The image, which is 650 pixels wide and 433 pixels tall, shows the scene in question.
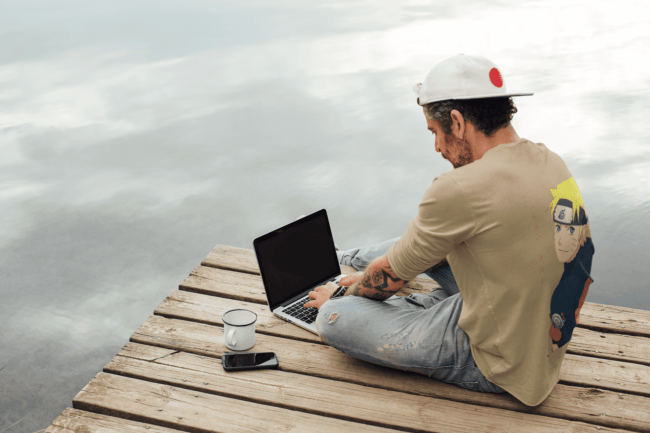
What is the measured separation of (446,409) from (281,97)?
455cm

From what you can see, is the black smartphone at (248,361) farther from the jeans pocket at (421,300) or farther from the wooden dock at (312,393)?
the jeans pocket at (421,300)

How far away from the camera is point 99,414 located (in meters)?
1.82

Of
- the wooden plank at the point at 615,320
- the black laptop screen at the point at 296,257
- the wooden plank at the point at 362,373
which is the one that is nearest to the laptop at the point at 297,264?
the black laptop screen at the point at 296,257

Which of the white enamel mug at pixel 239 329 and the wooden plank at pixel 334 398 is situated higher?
the white enamel mug at pixel 239 329

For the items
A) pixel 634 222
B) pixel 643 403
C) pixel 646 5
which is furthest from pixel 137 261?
pixel 646 5

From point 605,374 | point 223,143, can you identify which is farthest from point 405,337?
point 223,143

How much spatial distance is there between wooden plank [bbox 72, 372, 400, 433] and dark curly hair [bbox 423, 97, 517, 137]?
0.93 m

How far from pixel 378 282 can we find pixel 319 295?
1.33 feet

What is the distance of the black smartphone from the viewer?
6.57ft

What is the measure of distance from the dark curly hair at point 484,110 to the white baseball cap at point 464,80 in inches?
0.7

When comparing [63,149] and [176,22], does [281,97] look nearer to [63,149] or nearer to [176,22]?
[63,149]

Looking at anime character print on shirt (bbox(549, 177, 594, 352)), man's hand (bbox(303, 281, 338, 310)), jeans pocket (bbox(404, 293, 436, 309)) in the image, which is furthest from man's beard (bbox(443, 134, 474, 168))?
man's hand (bbox(303, 281, 338, 310))

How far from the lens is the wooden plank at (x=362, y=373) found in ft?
6.11

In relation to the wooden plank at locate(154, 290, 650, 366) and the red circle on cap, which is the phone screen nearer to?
the wooden plank at locate(154, 290, 650, 366)
